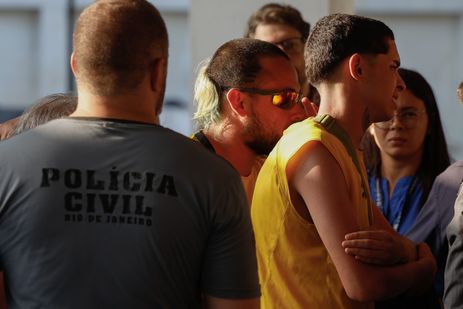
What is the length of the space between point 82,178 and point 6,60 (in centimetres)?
1376

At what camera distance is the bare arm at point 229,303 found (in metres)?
2.11

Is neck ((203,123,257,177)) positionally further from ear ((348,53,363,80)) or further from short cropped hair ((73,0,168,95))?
short cropped hair ((73,0,168,95))

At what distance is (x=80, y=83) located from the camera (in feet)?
6.89

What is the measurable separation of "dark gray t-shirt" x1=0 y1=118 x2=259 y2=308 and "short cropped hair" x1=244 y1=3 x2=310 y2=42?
263 centimetres

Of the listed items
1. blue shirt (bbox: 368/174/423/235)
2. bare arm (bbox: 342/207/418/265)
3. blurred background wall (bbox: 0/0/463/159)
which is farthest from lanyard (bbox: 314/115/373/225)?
blurred background wall (bbox: 0/0/463/159)

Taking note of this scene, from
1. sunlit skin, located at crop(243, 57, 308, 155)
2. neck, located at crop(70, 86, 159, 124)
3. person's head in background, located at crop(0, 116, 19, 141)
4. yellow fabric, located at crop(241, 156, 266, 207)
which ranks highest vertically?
neck, located at crop(70, 86, 159, 124)

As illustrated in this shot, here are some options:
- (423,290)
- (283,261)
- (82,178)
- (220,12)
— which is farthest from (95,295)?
(220,12)

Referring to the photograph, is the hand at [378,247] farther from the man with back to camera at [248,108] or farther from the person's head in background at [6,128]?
the person's head in background at [6,128]

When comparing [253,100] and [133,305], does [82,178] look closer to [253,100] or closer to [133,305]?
[133,305]

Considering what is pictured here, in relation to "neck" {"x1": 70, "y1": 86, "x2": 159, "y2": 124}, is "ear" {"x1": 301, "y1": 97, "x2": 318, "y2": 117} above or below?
below

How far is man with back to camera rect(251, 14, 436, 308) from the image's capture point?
2605mm

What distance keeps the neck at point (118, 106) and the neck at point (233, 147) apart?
1.28 meters

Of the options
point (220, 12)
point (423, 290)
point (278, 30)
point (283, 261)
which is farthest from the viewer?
point (220, 12)

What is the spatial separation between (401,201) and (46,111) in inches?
75.5
